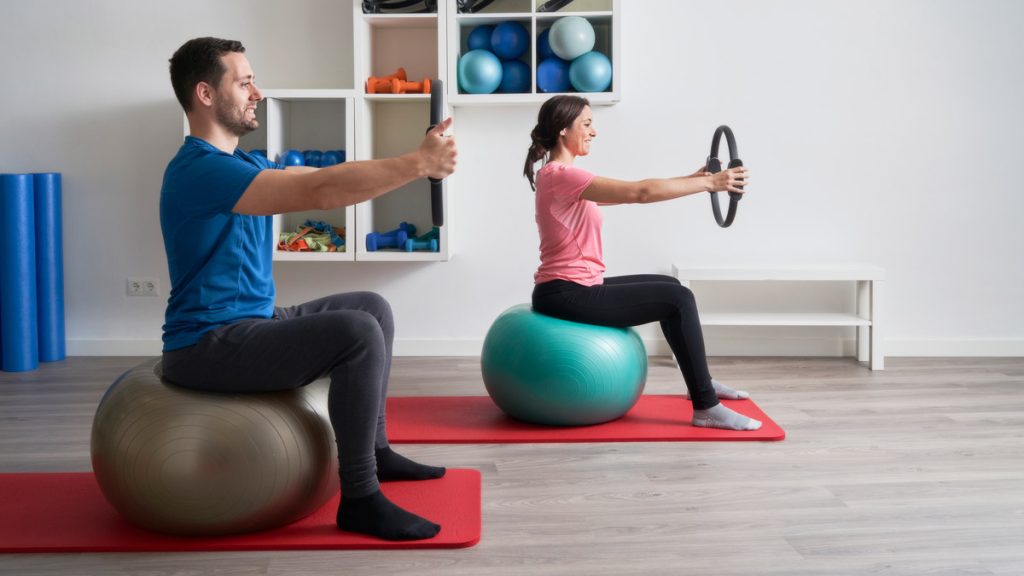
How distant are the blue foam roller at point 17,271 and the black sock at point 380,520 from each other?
2718mm

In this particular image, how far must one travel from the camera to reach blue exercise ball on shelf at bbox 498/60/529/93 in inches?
174

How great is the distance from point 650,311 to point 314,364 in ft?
4.53

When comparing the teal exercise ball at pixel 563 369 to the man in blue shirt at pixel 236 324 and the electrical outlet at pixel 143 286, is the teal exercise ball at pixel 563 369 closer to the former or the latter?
the man in blue shirt at pixel 236 324

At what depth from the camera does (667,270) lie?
4738 millimetres

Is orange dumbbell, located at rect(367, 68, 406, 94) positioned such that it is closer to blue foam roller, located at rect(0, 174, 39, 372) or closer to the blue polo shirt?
blue foam roller, located at rect(0, 174, 39, 372)

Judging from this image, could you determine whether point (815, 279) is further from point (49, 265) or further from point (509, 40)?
point (49, 265)

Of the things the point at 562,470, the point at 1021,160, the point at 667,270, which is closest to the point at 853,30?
the point at 1021,160

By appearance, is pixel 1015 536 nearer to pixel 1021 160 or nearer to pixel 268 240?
pixel 268 240

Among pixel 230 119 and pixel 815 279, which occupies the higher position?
pixel 230 119

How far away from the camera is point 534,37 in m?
4.27

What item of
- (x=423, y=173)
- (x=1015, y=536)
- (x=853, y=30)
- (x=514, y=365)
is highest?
(x=853, y=30)

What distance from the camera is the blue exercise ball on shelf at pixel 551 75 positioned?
436 cm

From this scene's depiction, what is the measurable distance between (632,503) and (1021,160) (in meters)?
3.09

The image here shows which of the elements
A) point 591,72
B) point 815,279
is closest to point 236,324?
point 591,72
